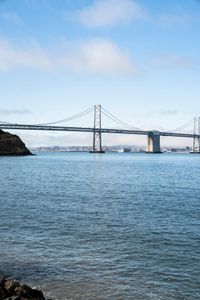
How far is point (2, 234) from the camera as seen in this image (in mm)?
18812

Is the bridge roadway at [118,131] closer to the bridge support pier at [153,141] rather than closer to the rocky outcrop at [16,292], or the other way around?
the bridge support pier at [153,141]

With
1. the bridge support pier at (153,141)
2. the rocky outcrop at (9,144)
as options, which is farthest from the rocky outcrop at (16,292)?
the bridge support pier at (153,141)

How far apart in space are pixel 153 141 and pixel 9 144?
72.7 m

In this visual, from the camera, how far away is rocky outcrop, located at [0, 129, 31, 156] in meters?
126

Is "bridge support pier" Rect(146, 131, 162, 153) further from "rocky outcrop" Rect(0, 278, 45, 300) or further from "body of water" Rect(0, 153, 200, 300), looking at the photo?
"rocky outcrop" Rect(0, 278, 45, 300)

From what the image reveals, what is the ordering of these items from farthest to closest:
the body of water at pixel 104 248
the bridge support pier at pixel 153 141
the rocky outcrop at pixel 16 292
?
the bridge support pier at pixel 153 141 → the body of water at pixel 104 248 → the rocky outcrop at pixel 16 292

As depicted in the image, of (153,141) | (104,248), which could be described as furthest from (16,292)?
(153,141)

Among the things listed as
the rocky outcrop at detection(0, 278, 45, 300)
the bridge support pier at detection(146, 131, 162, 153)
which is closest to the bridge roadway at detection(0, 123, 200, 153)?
the bridge support pier at detection(146, 131, 162, 153)

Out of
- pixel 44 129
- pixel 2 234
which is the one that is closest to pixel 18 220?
pixel 2 234

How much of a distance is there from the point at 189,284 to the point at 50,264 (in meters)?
4.68

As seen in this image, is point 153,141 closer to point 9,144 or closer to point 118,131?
point 118,131

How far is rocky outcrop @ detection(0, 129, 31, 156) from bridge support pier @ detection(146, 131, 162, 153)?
60722mm

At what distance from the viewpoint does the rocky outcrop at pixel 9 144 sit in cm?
12575

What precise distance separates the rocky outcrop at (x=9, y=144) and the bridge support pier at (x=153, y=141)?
6072 centimetres
